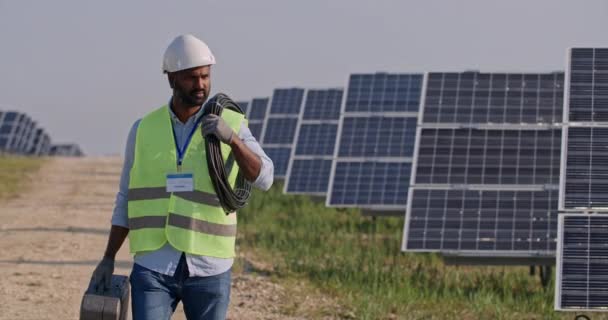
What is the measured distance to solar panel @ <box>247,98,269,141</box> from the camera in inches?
1799

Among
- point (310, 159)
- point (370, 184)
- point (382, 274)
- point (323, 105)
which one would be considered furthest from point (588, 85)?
point (323, 105)

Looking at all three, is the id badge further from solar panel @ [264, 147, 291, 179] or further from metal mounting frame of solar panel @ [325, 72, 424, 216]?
solar panel @ [264, 147, 291, 179]

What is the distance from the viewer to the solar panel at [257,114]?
45.7 metres

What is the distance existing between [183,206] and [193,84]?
545 millimetres

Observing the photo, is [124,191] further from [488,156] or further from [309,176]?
[309,176]

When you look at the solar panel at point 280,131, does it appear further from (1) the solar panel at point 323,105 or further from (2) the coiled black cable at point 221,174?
(2) the coiled black cable at point 221,174

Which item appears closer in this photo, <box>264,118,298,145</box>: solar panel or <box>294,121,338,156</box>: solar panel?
<box>294,121,338,156</box>: solar panel

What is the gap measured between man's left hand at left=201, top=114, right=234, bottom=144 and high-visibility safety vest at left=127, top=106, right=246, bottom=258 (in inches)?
7.1

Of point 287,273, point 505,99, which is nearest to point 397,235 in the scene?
point 505,99

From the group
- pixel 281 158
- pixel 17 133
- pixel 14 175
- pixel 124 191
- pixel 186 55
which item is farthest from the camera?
pixel 17 133

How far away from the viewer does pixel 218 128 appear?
635 centimetres

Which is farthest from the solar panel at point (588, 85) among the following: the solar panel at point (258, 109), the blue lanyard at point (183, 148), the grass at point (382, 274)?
the solar panel at point (258, 109)

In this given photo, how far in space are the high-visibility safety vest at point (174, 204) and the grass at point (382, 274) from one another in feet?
18.6

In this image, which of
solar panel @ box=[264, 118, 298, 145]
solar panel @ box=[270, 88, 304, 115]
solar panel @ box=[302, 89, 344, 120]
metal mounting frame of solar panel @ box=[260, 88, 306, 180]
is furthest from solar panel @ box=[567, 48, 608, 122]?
solar panel @ box=[270, 88, 304, 115]
